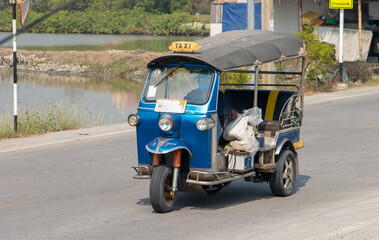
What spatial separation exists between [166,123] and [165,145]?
0.37 metres

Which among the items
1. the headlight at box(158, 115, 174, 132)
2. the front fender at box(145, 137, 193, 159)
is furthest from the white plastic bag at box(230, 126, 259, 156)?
the headlight at box(158, 115, 174, 132)

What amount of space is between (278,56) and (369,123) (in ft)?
27.9

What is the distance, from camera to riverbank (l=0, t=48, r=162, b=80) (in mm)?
48188

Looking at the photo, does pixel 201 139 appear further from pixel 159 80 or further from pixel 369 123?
pixel 369 123

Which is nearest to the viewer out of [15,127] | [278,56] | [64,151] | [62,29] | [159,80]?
[159,80]

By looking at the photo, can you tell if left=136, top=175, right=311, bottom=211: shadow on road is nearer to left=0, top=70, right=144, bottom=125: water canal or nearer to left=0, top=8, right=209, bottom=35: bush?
left=0, top=70, right=144, bottom=125: water canal

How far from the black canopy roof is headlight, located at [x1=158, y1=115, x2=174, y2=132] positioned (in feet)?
2.79

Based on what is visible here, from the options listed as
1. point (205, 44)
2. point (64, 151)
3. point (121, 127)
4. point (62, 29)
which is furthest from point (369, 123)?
point (62, 29)

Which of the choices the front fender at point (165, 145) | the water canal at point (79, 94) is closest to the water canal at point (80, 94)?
the water canal at point (79, 94)

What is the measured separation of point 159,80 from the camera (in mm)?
9211

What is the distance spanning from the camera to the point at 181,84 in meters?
9.12

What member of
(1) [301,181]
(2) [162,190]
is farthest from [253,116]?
(1) [301,181]

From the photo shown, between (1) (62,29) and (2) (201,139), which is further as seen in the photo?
(1) (62,29)

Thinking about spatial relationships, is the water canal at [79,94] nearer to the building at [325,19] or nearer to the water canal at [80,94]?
the water canal at [80,94]
